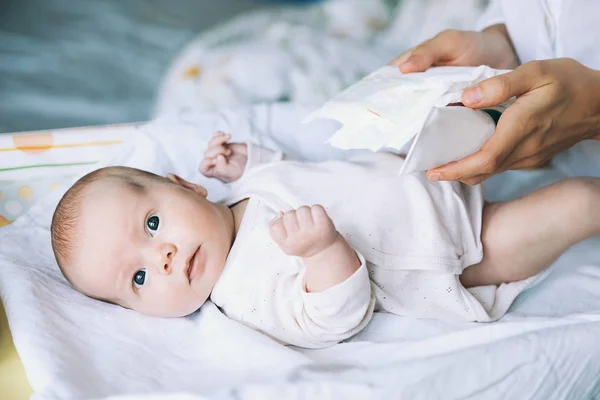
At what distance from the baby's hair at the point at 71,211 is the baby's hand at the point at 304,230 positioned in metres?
0.30

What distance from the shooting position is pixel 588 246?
115cm

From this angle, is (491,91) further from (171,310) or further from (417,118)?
(171,310)

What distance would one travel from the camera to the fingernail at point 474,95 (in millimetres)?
844

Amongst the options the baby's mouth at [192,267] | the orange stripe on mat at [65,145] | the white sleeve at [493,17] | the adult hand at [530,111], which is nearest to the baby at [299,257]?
the baby's mouth at [192,267]

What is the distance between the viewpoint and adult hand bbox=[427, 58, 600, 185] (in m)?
0.86

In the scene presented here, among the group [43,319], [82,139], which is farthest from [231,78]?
[43,319]

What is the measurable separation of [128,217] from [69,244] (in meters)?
0.10

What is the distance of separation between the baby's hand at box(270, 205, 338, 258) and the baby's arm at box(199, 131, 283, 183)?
38 centimetres

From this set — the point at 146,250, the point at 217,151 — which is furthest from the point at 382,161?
the point at 146,250

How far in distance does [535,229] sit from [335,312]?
1.20 ft

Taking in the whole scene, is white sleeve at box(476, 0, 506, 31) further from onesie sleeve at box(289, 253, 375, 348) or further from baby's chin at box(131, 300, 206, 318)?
baby's chin at box(131, 300, 206, 318)

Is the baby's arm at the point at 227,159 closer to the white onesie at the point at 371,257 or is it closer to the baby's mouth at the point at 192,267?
the white onesie at the point at 371,257

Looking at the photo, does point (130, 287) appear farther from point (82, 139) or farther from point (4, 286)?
point (82, 139)

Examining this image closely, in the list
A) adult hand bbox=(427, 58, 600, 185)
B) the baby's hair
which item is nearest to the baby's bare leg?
adult hand bbox=(427, 58, 600, 185)
